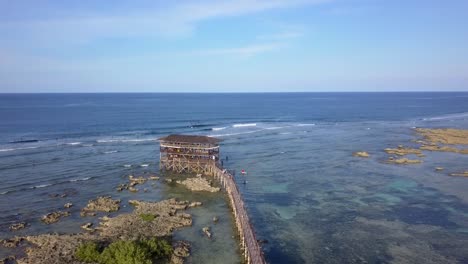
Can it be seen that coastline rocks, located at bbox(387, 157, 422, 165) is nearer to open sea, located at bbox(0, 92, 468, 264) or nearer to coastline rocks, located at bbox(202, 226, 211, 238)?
open sea, located at bbox(0, 92, 468, 264)

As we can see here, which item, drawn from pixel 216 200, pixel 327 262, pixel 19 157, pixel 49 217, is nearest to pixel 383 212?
pixel 327 262

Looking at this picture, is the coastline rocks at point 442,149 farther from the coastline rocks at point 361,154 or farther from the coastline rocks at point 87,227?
the coastline rocks at point 87,227

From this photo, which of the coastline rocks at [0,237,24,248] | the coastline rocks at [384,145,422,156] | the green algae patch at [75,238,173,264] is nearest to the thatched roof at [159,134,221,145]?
the green algae patch at [75,238,173,264]

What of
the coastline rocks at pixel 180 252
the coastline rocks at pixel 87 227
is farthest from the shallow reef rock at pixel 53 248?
the coastline rocks at pixel 180 252

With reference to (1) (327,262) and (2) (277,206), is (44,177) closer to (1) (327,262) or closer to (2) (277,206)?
(2) (277,206)

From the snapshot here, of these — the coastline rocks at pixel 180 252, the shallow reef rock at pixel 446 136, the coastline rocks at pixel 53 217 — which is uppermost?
the shallow reef rock at pixel 446 136

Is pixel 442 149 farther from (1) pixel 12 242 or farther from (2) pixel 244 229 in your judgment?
(1) pixel 12 242
